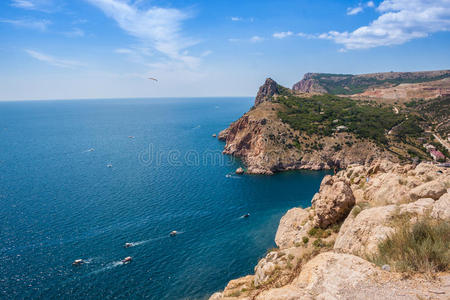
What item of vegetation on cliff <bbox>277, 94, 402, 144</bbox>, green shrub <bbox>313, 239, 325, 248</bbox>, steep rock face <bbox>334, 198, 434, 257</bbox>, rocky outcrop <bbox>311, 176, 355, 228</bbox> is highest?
vegetation on cliff <bbox>277, 94, 402, 144</bbox>

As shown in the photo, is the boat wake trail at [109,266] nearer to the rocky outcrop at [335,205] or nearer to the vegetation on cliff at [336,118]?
the rocky outcrop at [335,205]

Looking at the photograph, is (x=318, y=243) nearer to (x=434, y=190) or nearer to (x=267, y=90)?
(x=434, y=190)

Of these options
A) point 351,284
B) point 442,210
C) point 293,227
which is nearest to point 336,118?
point 293,227

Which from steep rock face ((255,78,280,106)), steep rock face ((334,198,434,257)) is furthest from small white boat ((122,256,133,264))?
steep rock face ((255,78,280,106))

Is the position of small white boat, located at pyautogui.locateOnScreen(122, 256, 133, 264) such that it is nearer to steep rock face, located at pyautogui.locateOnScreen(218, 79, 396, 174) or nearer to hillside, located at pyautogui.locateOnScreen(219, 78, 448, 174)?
steep rock face, located at pyautogui.locateOnScreen(218, 79, 396, 174)

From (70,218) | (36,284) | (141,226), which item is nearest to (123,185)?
(70,218)

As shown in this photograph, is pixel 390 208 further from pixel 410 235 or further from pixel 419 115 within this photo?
pixel 419 115

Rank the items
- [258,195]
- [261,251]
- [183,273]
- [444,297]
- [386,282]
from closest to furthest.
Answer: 1. [444,297]
2. [386,282]
3. [183,273]
4. [261,251]
5. [258,195]
